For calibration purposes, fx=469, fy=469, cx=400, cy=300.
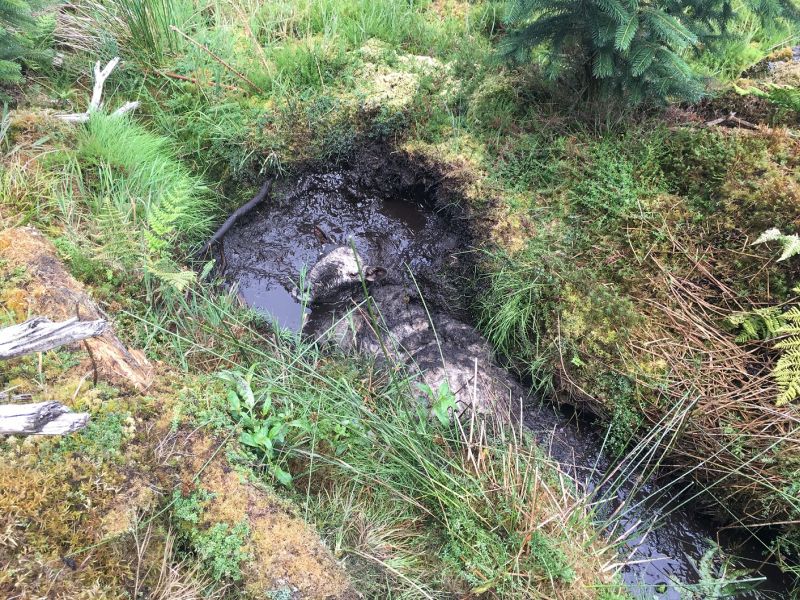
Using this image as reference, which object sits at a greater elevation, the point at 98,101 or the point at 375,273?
the point at 98,101

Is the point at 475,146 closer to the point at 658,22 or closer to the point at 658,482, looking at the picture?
the point at 658,22

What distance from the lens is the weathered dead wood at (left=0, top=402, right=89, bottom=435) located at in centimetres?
153

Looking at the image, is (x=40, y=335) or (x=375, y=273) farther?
(x=375, y=273)

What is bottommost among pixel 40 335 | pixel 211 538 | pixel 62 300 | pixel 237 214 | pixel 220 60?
pixel 211 538

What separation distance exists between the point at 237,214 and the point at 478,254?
6.37 ft

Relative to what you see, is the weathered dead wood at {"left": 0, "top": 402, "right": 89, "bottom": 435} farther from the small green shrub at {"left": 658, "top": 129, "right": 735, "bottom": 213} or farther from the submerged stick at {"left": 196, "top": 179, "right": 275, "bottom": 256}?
Answer: the small green shrub at {"left": 658, "top": 129, "right": 735, "bottom": 213}

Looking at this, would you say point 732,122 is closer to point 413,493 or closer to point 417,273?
point 417,273

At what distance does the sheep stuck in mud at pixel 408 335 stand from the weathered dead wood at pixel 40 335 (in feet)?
4.45

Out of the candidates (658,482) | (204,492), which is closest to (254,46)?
(204,492)

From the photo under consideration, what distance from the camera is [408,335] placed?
3387mm

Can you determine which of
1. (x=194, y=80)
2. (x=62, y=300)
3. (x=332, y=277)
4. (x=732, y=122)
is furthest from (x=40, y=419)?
(x=732, y=122)

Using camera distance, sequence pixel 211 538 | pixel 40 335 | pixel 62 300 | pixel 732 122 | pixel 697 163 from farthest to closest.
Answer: pixel 732 122
pixel 697 163
pixel 62 300
pixel 211 538
pixel 40 335

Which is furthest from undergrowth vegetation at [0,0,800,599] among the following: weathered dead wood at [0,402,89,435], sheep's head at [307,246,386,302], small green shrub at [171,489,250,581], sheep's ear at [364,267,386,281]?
sheep's ear at [364,267,386,281]

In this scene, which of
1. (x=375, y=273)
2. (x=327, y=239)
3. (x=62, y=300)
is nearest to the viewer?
(x=62, y=300)
